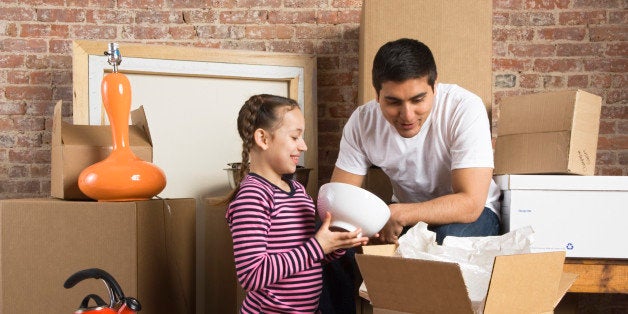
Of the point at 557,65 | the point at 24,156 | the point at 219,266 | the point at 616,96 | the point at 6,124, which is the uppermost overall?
the point at 557,65

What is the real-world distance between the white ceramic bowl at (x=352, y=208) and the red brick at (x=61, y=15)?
163 cm

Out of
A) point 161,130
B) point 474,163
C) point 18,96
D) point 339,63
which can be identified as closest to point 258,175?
point 474,163

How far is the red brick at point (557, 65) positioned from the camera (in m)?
2.70

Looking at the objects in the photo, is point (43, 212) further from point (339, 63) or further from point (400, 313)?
point (339, 63)

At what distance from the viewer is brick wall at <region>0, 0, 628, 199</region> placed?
2.64 meters

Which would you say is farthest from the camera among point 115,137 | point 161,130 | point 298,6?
point 298,6

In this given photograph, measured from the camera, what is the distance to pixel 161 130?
100 inches

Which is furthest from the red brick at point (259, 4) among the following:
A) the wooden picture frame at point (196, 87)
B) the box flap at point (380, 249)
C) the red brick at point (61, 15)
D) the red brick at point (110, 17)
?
the box flap at point (380, 249)

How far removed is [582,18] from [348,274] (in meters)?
1.56

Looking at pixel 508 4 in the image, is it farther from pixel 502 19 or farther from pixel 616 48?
pixel 616 48

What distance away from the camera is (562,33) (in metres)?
2.70

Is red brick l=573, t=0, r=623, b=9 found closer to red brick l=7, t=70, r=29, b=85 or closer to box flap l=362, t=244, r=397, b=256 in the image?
box flap l=362, t=244, r=397, b=256

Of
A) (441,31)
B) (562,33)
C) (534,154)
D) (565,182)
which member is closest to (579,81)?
(562,33)

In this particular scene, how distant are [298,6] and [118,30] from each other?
74 centimetres
